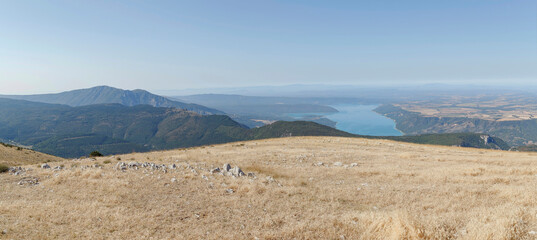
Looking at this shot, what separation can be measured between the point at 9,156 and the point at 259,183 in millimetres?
35824

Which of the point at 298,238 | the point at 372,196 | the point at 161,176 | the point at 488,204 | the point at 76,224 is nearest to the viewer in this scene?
the point at 298,238

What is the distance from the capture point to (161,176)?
15469 millimetres

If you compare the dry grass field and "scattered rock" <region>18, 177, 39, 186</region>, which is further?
"scattered rock" <region>18, 177, 39, 186</region>

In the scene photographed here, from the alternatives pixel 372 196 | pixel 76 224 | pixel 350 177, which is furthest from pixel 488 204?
pixel 76 224

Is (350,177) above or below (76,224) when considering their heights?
below

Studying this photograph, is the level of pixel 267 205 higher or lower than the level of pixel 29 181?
higher

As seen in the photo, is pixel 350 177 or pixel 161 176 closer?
Result: pixel 161 176

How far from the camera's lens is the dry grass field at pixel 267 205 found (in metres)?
7.73

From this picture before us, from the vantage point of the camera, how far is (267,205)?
10820mm

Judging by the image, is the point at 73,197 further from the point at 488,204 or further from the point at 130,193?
the point at 488,204

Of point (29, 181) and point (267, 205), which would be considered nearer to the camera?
point (267, 205)

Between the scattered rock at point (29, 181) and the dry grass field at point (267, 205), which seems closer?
the dry grass field at point (267, 205)

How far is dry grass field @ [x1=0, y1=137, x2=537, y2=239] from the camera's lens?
7730mm

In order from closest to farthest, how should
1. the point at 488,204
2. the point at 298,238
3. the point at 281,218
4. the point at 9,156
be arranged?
the point at 298,238 → the point at 281,218 → the point at 488,204 → the point at 9,156
